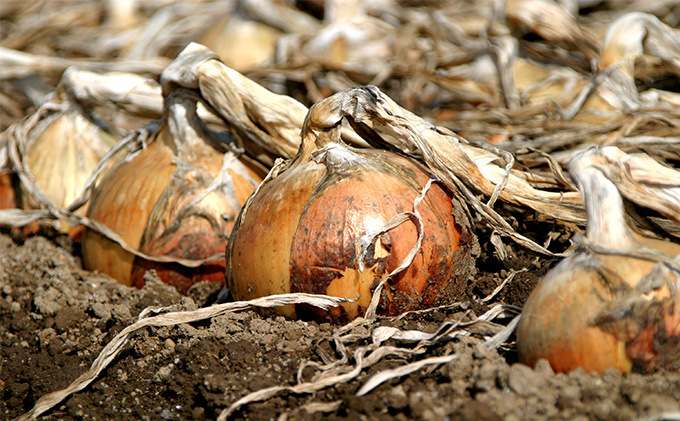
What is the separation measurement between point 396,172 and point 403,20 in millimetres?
2530

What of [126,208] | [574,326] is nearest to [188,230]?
[126,208]

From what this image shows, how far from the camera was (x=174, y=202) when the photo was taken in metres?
1.92

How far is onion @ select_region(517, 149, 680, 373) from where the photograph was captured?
1.12 m

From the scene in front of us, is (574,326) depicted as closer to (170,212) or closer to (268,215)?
(268,215)

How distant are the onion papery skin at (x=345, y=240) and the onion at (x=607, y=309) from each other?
1.09ft

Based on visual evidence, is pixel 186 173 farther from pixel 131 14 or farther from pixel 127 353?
pixel 131 14

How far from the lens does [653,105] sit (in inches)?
96.2

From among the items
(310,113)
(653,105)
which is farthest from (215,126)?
(653,105)

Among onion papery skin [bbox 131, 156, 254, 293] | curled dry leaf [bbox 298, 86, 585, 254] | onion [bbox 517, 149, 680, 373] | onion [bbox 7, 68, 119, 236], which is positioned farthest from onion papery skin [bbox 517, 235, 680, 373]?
onion [bbox 7, 68, 119, 236]

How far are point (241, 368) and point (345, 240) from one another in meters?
0.36

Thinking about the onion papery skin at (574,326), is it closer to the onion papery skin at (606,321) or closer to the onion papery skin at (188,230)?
the onion papery skin at (606,321)

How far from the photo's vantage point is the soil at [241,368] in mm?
1097

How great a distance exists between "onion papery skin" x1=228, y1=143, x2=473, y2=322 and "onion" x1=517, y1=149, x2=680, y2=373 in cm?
33

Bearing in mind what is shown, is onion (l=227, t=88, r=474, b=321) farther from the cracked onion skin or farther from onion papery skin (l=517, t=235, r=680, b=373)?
onion papery skin (l=517, t=235, r=680, b=373)
